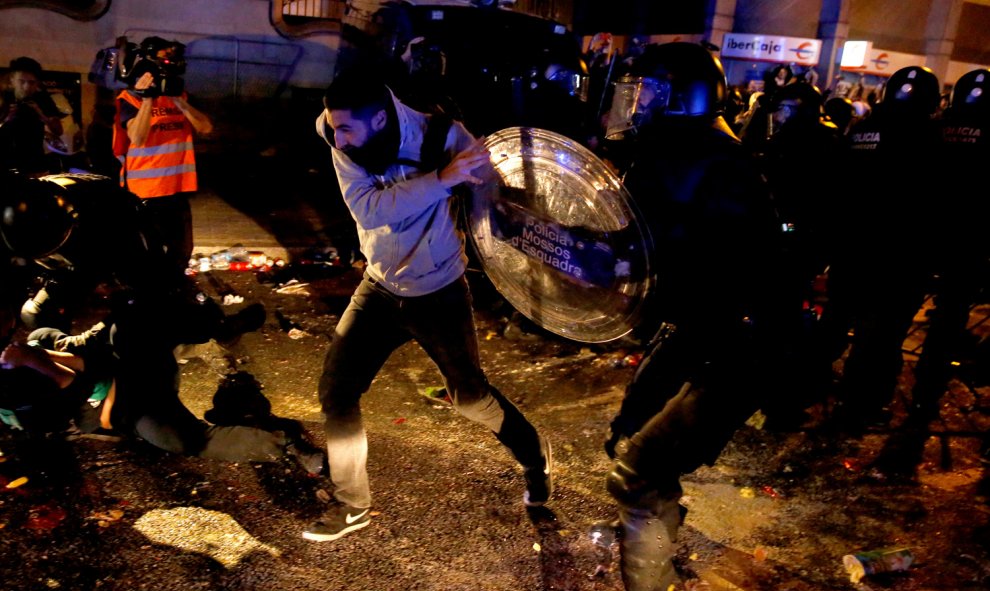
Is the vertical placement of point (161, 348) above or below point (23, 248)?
below

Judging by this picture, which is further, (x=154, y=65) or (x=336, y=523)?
(x=154, y=65)

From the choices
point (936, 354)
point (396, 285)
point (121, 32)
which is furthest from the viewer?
point (121, 32)

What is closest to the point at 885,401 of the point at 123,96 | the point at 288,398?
the point at 288,398

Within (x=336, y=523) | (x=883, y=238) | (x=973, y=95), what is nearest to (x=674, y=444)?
(x=336, y=523)

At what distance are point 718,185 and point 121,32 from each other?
1268 cm

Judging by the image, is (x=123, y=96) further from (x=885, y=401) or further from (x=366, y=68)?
(x=885, y=401)

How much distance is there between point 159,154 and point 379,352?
3.81 metres

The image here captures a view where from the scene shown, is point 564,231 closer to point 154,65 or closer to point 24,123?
point 154,65

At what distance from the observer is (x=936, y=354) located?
16.0 ft

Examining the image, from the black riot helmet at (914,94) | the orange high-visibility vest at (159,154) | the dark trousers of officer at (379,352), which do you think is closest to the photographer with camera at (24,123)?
the orange high-visibility vest at (159,154)

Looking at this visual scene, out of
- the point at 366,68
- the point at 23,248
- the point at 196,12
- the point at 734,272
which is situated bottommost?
the point at 23,248

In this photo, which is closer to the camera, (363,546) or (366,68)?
(366,68)

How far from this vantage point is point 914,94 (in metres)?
4.37

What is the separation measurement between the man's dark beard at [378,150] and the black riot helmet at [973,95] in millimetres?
4133
